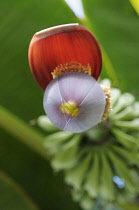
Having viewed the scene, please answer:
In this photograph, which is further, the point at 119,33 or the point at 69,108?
the point at 119,33

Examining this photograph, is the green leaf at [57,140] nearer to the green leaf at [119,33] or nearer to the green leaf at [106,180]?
the green leaf at [106,180]

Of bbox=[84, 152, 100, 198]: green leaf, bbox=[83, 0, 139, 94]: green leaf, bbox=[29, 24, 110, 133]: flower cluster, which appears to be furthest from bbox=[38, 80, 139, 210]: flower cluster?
bbox=[29, 24, 110, 133]: flower cluster

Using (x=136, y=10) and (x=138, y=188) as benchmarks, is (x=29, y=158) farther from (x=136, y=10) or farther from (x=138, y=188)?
(x=136, y=10)

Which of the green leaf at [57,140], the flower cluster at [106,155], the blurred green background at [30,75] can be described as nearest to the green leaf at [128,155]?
the flower cluster at [106,155]

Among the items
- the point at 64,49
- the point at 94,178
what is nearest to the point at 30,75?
the point at 94,178

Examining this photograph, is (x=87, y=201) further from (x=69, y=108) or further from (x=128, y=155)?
(x=69, y=108)

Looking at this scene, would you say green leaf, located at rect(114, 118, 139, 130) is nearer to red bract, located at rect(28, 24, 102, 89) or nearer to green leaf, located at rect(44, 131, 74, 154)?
green leaf, located at rect(44, 131, 74, 154)

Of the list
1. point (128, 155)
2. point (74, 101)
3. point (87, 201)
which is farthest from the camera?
point (87, 201)
